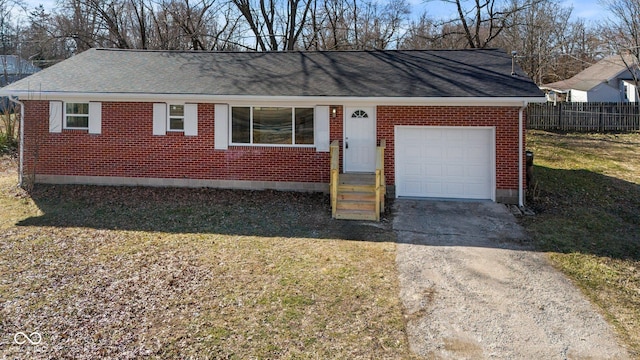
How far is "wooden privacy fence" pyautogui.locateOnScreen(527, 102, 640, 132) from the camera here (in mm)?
21484

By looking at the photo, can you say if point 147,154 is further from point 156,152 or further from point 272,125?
point 272,125

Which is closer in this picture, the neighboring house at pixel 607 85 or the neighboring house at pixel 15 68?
the neighboring house at pixel 15 68

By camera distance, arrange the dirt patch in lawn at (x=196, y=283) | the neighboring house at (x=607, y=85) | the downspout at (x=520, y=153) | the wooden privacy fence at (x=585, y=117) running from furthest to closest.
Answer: the neighboring house at (x=607, y=85)
the wooden privacy fence at (x=585, y=117)
the downspout at (x=520, y=153)
the dirt patch in lawn at (x=196, y=283)

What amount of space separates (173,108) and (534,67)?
31614 millimetres

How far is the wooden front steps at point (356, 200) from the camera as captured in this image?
9156 mm

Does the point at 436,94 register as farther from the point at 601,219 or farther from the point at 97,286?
the point at 97,286

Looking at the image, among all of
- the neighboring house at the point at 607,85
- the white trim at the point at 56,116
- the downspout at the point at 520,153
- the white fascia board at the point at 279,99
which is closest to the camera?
the white fascia board at the point at 279,99

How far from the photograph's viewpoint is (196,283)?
5762 mm

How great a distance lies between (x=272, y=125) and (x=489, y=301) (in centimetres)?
745

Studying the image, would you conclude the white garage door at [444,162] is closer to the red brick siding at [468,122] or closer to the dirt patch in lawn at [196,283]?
the red brick siding at [468,122]

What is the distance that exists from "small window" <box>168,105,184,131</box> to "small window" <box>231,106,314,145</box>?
4.68 ft

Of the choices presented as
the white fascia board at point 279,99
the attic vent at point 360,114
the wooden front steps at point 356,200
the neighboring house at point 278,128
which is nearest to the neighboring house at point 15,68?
the neighboring house at point 278,128

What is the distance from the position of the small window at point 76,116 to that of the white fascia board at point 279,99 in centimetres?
29

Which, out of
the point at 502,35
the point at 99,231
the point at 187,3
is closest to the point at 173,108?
the point at 99,231
